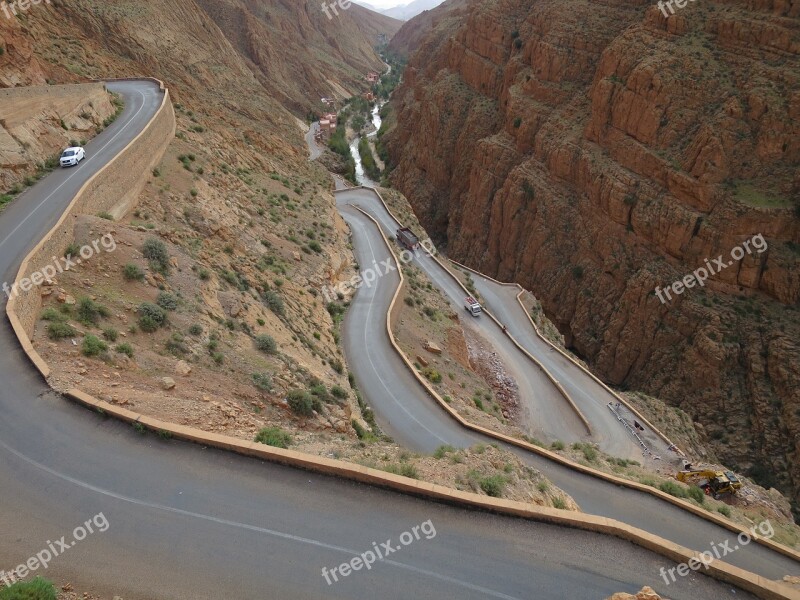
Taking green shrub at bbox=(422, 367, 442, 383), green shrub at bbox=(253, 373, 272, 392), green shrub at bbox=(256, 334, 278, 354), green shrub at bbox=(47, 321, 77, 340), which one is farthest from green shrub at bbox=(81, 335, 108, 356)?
green shrub at bbox=(422, 367, 442, 383)

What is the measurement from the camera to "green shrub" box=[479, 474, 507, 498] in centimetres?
1028

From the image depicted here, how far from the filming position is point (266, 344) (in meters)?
15.6

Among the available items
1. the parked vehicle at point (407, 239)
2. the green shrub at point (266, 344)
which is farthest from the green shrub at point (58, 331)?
the parked vehicle at point (407, 239)

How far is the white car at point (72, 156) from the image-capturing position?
19.6 metres

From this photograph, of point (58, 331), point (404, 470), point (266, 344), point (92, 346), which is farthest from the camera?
point (266, 344)

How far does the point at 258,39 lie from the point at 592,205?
6304 cm

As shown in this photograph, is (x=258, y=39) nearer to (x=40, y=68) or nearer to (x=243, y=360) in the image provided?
(x=40, y=68)

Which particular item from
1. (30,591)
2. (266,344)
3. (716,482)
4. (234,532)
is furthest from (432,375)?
(30,591)

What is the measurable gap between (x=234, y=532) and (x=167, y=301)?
314 inches

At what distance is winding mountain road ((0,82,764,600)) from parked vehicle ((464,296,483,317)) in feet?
79.3

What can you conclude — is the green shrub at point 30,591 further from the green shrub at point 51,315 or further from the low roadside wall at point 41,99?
the low roadside wall at point 41,99

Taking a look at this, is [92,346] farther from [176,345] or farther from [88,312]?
[176,345]

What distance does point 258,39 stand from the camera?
7781cm

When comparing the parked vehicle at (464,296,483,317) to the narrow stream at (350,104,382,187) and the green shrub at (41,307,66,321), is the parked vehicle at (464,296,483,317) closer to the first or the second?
the green shrub at (41,307,66,321)
